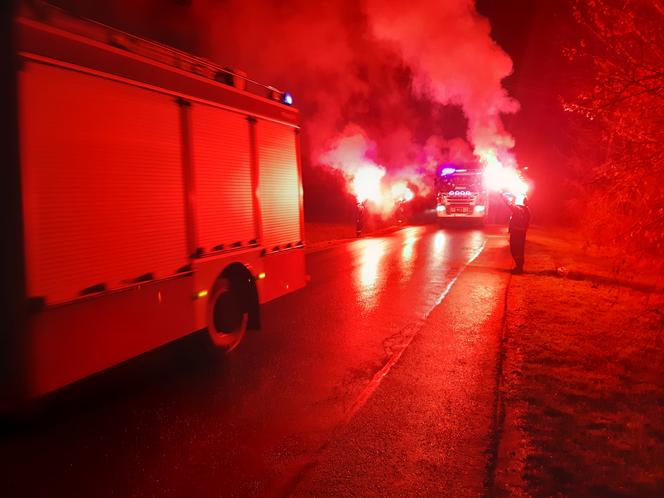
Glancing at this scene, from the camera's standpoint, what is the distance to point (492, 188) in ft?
93.8

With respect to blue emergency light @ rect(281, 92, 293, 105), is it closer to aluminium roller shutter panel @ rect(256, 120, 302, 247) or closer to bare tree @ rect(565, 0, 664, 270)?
aluminium roller shutter panel @ rect(256, 120, 302, 247)

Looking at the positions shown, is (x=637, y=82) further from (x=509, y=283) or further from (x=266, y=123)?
(x=509, y=283)

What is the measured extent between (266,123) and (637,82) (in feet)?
14.0

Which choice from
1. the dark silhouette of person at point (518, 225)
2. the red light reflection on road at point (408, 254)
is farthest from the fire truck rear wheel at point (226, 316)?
the dark silhouette of person at point (518, 225)

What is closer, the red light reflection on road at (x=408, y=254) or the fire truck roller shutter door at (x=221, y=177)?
the fire truck roller shutter door at (x=221, y=177)

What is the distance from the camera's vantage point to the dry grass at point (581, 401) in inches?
147

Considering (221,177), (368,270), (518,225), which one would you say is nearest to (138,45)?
(221,177)

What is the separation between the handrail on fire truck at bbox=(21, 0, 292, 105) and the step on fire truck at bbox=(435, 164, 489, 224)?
22.2 metres

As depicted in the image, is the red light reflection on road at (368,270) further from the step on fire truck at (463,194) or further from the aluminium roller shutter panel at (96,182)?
the step on fire truck at (463,194)

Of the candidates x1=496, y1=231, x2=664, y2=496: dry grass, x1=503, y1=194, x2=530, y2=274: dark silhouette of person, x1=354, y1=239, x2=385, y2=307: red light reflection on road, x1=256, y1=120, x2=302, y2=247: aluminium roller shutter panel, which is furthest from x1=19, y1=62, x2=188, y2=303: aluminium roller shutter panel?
x1=503, y1=194, x2=530, y2=274: dark silhouette of person

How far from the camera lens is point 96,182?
14.8ft

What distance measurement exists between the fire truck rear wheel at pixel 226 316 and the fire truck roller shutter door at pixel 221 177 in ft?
1.83

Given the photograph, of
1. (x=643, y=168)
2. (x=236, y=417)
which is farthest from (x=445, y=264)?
(x=236, y=417)

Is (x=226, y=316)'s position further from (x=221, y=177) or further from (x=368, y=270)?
(x=368, y=270)
